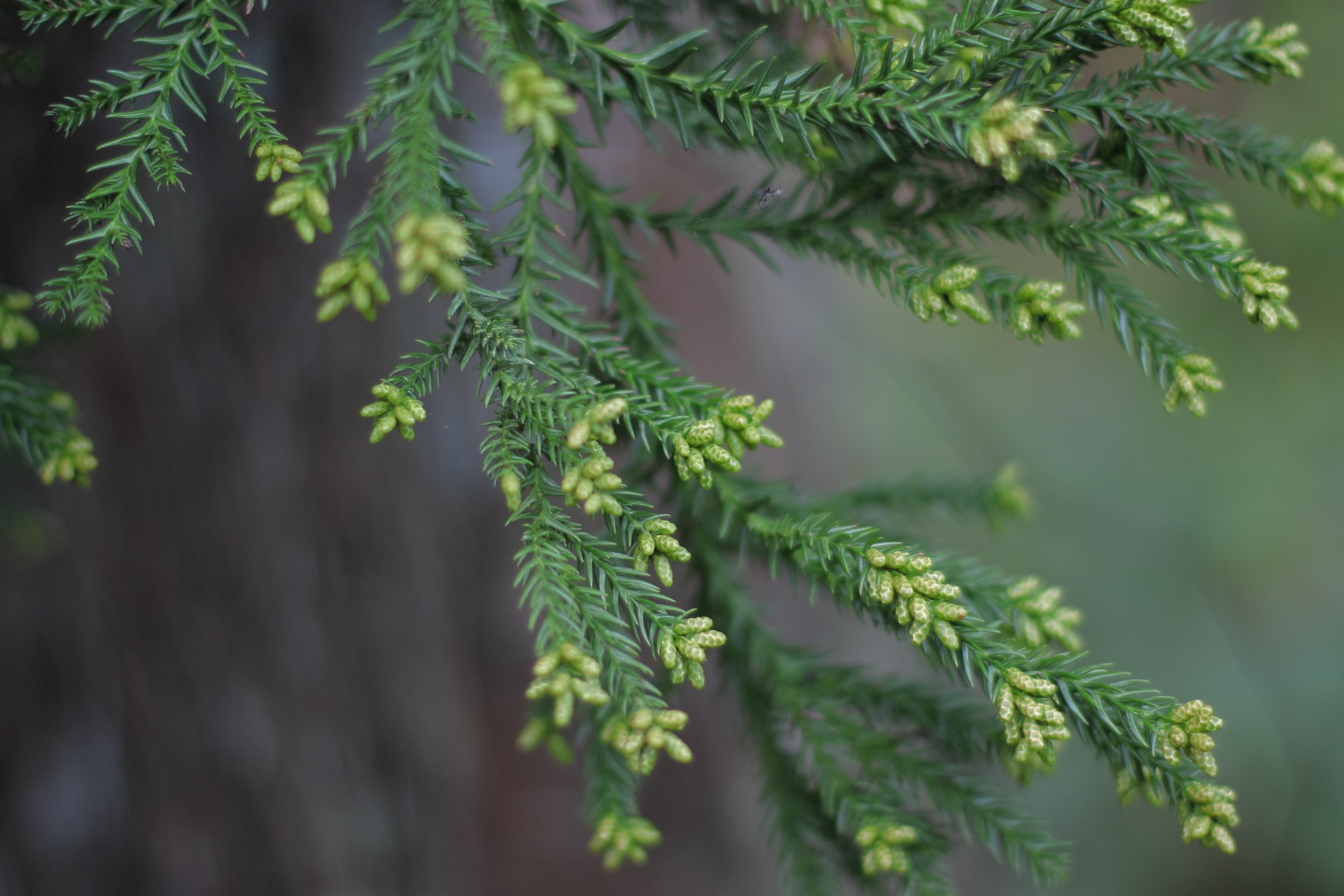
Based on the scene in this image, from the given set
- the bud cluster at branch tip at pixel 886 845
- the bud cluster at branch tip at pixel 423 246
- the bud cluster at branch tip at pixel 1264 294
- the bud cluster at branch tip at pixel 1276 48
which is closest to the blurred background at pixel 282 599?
the bud cluster at branch tip at pixel 886 845

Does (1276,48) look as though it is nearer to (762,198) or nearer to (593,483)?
(762,198)

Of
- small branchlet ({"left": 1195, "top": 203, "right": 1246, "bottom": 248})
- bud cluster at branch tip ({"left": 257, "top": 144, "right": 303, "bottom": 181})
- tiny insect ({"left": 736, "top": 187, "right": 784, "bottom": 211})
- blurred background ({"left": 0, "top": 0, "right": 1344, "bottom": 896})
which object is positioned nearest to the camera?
bud cluster at branch tip ({"left": 257, "top": 144, "right": 303, "bottom": 181})

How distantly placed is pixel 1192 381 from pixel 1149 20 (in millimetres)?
529

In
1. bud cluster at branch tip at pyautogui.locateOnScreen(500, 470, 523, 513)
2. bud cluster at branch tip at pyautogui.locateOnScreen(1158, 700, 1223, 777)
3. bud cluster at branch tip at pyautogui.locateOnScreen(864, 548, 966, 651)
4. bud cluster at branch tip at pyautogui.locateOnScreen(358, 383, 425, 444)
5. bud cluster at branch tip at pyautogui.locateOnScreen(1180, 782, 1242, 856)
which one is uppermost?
bud cluster at branch tip at pyautogui.locateOnScreen(358, 383, 425, 444)

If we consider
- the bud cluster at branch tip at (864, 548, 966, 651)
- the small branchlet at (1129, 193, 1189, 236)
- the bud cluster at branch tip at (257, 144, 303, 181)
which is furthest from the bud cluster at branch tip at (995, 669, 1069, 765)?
the bud cluster at branch tip at (257, 144, 303, 181)

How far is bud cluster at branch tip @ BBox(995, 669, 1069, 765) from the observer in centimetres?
98

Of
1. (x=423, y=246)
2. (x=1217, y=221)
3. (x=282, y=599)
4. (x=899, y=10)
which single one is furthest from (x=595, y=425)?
(x=282, y=599)

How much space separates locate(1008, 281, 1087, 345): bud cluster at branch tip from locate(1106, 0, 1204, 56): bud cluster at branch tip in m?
0.34

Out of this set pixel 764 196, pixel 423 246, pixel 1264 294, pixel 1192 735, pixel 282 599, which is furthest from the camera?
pixel 282 599

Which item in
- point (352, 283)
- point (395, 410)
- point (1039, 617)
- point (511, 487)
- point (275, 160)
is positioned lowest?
point (1039, 617)

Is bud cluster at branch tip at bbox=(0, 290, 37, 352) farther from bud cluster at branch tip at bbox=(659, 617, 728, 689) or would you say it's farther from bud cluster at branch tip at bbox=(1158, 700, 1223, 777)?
bud cluster at branch tip at bbox=(1158, 700, 1223, 777)

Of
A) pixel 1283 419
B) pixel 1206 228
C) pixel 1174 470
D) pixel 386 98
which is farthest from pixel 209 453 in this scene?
pixel 1283 419

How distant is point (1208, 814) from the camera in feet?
3.38

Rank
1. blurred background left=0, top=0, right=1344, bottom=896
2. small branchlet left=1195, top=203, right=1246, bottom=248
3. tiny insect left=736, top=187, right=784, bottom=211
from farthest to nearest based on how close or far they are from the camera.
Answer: blurred background left=0, top=0, right=1344, bottom=896 < tiny insect left=736, top=187, right=784, bottom=211 < small branchlet left=1195, top=203, right=1246, bottom=248
